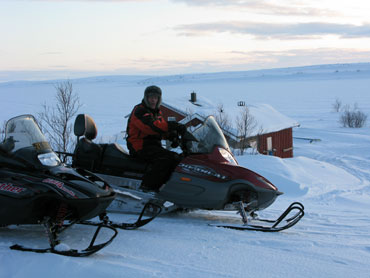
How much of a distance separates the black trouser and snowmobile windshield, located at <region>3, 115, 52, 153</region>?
1235 mm

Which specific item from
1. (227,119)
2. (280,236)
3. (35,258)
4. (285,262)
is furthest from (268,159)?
(227,119)

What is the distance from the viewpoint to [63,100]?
→ 13.9 meters

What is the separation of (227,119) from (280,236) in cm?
1664

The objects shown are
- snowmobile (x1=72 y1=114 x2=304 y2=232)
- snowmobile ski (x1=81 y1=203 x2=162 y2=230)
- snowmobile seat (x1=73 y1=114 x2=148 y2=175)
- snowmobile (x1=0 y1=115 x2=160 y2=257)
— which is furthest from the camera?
snowmobile seat (x1=73 y1=114 x2=148 y2=175)

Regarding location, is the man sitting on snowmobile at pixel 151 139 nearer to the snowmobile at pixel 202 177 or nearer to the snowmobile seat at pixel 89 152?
the snowmobile at pixel 202 177

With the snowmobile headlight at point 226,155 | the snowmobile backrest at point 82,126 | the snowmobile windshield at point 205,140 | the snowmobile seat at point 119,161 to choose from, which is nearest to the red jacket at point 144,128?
the snowmobile seat at point 119,161

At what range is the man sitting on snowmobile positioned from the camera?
4711 millimetres

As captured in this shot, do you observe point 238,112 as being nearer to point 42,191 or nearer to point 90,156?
point 90,156

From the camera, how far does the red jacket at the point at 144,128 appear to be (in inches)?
185

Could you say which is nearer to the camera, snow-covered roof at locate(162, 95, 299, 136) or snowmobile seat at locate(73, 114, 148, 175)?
snowmobile seat at locate(73, 114, 148, 175)

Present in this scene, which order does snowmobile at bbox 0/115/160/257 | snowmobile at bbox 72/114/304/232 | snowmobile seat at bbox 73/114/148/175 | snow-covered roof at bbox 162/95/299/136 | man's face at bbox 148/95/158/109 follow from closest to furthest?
snowmobile at bbox 0/115/160/257, snowmobile at bbox 72/114/304/232, man's face at bbox 148/95/158/109, snowmobile seat at bbox 73/114/148/175, snow-covered roof at bbox 162/95/299/136

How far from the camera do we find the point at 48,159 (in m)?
3.78

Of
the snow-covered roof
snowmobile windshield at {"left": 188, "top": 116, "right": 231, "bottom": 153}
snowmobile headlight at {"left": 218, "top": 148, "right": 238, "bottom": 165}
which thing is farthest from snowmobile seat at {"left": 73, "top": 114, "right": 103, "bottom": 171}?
the snow-covered roof

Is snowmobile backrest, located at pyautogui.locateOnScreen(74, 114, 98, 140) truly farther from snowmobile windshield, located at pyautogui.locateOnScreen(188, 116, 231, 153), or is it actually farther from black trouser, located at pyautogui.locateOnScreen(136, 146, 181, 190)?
snowmobile windshield, located at pyautogui.locateOnScreen(188, 116, 231, 153)
